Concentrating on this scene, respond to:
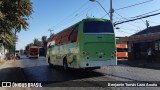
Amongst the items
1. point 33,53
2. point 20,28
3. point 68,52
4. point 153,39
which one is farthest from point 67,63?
point 33,53

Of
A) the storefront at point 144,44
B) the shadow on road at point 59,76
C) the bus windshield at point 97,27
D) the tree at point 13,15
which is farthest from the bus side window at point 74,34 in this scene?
the storefront at point 144,44

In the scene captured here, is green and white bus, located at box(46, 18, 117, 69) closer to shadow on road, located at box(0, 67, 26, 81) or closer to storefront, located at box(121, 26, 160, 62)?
shadow on road, located at box(0, 67, 26, 81)

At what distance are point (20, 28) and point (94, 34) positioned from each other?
4508 millimetres

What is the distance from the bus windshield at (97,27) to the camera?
60.4ft

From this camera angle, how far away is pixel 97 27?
18.6 meters

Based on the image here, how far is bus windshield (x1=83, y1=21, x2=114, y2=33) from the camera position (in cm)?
1842

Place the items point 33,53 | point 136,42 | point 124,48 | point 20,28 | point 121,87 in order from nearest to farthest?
point 121,87
point 20,28
point 136,42
point 124,48
point 33,53

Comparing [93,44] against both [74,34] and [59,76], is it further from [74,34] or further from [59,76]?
[59,76]

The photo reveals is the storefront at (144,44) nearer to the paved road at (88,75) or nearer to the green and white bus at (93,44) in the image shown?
the paved road at (88,75)

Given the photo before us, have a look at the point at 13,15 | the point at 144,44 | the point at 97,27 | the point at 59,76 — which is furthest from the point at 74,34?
the point at 144,44

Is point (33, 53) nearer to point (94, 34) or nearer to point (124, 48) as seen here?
point (124, 48)

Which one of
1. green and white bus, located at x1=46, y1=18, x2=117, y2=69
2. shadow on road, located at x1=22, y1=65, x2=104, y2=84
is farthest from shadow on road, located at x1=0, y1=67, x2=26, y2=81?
green and white bus, located at x1=46, y1=18, x2=117, y2=69

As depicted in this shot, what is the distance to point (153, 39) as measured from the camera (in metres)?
35.7

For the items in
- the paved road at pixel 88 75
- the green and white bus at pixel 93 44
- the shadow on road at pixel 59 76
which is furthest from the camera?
the green and white bus at pixel 93 44
